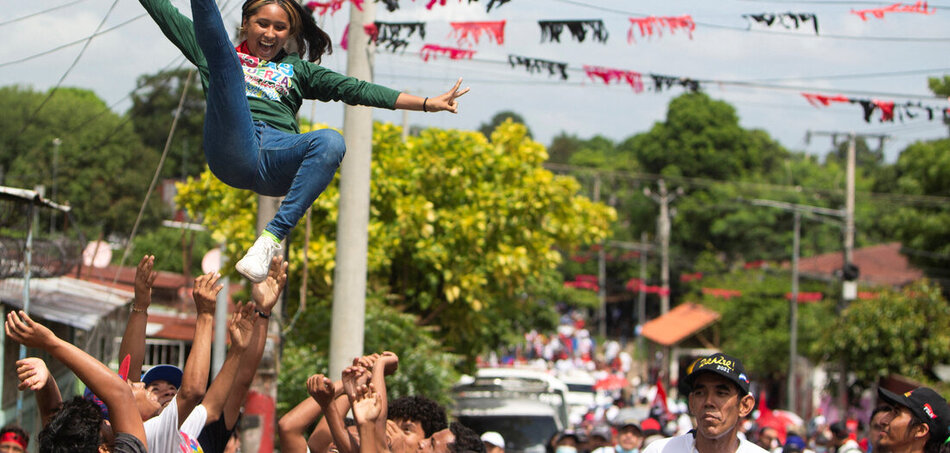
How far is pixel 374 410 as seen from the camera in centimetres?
396

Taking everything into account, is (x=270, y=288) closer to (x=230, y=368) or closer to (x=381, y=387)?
(x=230, y=368)

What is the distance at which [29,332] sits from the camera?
11.8 feet

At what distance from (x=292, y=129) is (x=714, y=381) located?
76.8 inches

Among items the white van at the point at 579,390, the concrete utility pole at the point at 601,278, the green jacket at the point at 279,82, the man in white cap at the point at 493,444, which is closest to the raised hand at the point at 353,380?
the green jacket at the point at 279,82

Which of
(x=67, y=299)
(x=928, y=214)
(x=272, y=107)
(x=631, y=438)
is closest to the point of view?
(x=272, y=107)

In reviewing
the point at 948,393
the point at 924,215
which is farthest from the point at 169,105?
the point at 924,215

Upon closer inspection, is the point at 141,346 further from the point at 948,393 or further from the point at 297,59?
the point at 948,393

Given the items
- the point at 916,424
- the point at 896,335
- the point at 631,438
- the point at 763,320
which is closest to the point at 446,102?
the point at 916,424

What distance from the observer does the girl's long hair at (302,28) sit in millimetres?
4223

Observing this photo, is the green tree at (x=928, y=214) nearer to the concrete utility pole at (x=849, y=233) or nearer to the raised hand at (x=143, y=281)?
the concrete utility pole at (x=849, y=233)

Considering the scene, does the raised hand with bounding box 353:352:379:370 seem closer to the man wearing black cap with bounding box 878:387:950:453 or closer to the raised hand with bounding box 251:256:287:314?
the raised hand with bounding box 251:256:287:314

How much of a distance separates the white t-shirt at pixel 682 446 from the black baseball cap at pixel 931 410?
0.93 meters

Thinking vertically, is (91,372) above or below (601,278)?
above

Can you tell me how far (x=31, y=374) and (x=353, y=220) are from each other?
517 cm
